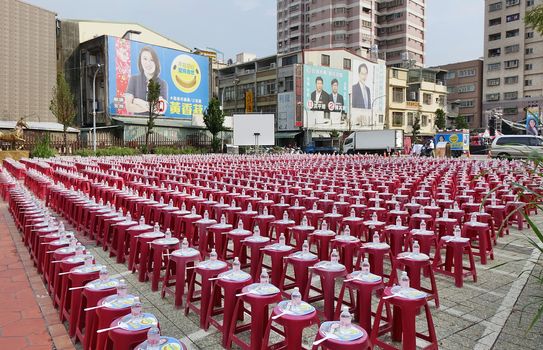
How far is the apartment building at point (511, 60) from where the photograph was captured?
61162 millimetres

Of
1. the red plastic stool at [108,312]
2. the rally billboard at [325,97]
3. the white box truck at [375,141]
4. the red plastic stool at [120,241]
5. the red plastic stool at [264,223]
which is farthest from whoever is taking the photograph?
the rally billboard at [325,97]

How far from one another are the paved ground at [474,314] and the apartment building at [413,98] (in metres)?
54.2

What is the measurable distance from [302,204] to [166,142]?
30.1 metres

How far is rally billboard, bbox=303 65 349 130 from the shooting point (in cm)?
4738

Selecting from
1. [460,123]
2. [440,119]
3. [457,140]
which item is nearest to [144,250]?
[457,140]

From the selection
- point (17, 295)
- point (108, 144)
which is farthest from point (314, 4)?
point (17, 295)

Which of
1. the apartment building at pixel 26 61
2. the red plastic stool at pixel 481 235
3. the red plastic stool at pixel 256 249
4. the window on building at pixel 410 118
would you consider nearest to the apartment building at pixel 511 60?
the window on building at pixel 410 118

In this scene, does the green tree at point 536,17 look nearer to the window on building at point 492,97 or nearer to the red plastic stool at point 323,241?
the red plastic stool at point 323,241

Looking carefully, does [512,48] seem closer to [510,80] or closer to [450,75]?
[510,80]

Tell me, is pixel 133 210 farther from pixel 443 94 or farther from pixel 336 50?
pixel 443 94

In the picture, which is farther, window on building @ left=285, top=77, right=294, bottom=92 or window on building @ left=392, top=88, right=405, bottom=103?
window on building @ left=392, top=88, right=405, bottom=103

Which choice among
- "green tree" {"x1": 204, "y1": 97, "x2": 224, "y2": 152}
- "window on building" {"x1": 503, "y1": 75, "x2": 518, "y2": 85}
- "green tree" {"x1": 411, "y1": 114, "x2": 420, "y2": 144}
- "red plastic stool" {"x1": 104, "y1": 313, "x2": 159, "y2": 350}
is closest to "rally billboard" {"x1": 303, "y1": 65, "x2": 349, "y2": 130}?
"green tree" {"x1": 411, "y1": 114, "x2": 420, "y2": 144}

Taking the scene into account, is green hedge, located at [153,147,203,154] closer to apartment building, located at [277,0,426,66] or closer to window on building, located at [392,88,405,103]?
A: window on building, located at [392,88,405,103]

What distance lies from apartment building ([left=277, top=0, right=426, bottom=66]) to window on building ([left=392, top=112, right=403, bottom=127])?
1325 cm
